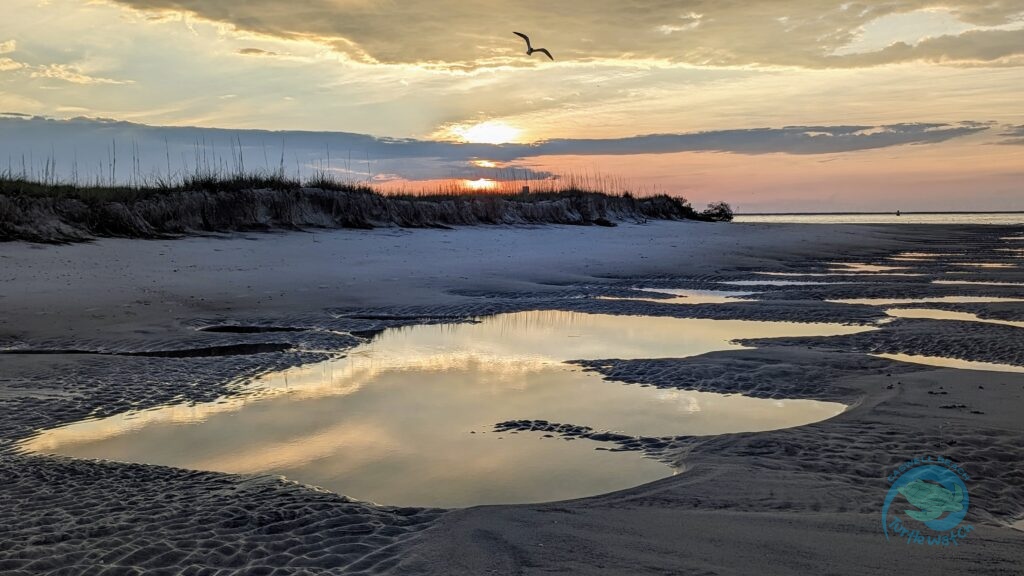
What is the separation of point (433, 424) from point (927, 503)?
9.31ft

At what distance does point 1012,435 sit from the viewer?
14.1 feet

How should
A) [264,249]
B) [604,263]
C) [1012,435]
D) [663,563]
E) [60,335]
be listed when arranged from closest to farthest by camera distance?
[663,563]
[1012,435]
[60,335]
[264,249]
[604,263]

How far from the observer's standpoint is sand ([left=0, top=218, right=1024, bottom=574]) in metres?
2.84

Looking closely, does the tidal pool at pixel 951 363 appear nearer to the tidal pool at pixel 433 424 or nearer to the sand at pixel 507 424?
the sand at pixel 507 424

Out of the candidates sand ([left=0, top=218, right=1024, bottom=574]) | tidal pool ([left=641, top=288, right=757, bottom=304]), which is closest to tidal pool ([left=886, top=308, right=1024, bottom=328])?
sand ([left=0, top=218, right=1024, bottom=574])

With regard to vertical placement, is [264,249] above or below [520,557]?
above

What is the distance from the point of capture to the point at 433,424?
482 cm

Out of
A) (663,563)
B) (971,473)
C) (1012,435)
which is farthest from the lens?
(1012,435)

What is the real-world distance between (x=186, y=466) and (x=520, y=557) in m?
2.12

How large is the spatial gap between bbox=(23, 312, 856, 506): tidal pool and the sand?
22 centimetres

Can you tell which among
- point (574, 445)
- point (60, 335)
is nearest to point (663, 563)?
point (574, 445)

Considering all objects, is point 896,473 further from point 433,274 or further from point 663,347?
point 433,274

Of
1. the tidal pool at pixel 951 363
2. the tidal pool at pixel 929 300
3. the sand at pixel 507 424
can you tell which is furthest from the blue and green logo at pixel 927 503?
the tidal pool at pixel 929 300

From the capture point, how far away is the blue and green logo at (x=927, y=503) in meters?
2.99
